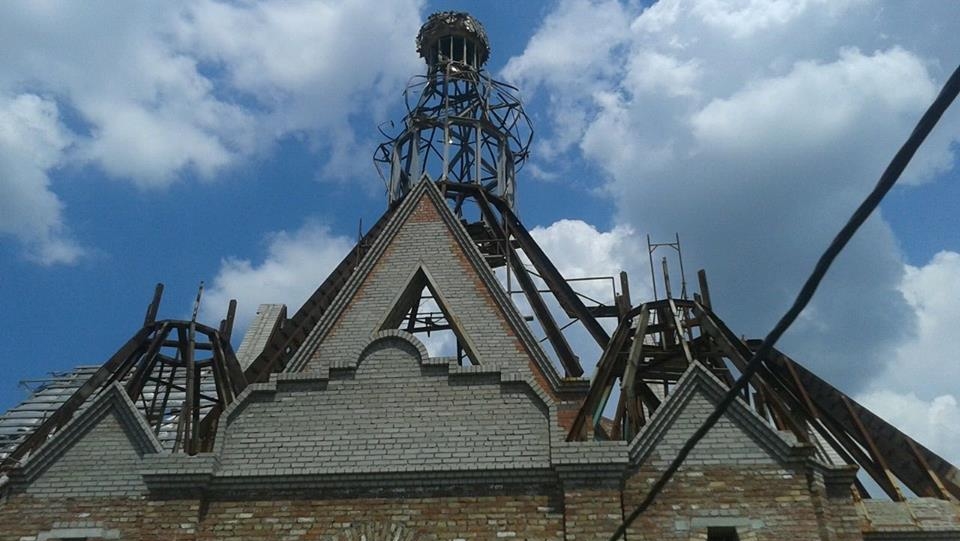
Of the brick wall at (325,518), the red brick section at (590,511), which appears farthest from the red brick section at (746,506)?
the brick wall at (325,518)

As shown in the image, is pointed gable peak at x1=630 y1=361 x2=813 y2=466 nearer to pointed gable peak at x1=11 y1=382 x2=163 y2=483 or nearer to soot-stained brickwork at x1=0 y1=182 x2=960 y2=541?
soot-stained brickwork at x1=0 y1=182 x2=960 y2=541

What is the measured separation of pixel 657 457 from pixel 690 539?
45.6 inches

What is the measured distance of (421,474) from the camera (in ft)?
33.7

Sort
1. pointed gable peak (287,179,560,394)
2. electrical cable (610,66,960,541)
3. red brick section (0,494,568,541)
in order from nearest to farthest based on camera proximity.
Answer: electrical cable (610,66,960,541) < red brick section (0,494,568,541) < pointed gable peak (287,179,560,394)

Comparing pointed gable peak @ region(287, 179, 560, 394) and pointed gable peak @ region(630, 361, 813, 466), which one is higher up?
pointed gable peak @ region(287, 179, 560, 394)

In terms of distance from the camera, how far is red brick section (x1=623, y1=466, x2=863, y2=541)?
9383mm

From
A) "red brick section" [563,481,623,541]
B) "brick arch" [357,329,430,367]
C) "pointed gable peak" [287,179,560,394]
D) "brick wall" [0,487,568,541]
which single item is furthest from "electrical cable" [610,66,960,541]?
"pointed gable peak" [287,179,560,394]

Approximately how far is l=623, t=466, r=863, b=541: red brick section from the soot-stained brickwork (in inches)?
0.8

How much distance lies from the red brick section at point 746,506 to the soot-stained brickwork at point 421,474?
0.02 m

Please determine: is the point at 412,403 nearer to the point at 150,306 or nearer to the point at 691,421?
the point at 691,421

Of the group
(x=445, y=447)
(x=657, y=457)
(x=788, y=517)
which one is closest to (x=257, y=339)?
(x=445, y=447)

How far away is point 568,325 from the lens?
18.5 meters

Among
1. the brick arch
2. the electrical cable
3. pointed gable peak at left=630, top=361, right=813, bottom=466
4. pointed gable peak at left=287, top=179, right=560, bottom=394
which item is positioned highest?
pointed gable peak at left=287, top=179, right=560, bottom=394

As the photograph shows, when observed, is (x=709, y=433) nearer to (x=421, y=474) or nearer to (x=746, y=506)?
(x=746, y=506)
